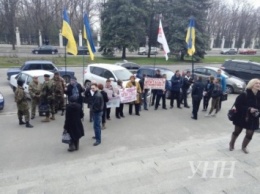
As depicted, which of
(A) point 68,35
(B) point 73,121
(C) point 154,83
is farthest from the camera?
(C) point 154,83

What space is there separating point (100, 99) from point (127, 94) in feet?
9.35

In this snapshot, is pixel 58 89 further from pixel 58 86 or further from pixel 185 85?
pixel 185 85

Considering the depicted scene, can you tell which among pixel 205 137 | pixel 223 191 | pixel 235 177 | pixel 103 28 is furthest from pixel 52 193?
pixel 103 28

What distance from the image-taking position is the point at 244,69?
1736 centimetres

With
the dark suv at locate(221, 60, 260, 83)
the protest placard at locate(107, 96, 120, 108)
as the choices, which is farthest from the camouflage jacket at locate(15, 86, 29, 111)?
the dark suv at locate(221, 60, 260, 83)

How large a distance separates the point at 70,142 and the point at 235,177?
4.13 metres

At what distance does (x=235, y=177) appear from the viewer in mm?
4660

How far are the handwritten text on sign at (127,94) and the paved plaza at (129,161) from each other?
84 centimetres

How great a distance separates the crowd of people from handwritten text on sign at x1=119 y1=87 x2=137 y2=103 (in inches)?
6.7

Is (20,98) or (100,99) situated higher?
(100,99)

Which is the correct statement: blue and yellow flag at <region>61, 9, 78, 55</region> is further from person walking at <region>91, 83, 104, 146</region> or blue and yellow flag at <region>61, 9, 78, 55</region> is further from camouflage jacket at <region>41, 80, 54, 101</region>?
person walking at <region>91, 83, 104, 146</region>

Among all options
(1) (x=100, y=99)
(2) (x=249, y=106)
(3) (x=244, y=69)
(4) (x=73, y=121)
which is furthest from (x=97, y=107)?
(3) (x=244, y=69)

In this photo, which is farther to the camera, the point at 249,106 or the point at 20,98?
the point at 20,98

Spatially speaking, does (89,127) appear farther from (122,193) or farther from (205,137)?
(122,193)
